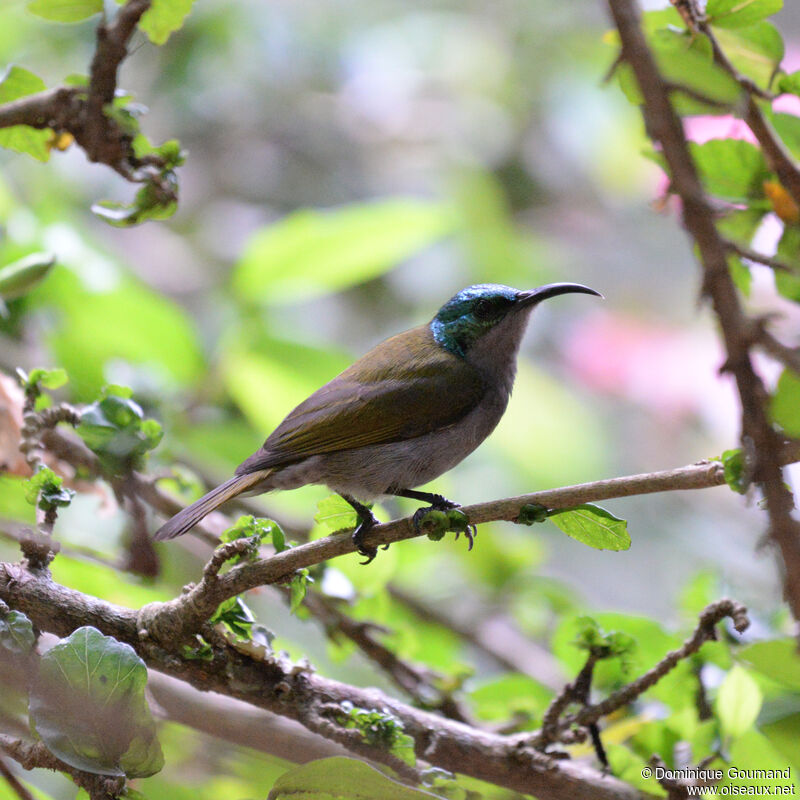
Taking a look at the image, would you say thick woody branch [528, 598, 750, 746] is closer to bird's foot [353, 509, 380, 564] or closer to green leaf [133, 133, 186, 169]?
bird's foot [353, 509, 380, 564]

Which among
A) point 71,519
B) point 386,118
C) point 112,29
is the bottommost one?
point 71,519

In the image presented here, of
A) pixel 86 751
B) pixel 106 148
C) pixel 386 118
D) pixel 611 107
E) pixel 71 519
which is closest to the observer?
pixel 86 751

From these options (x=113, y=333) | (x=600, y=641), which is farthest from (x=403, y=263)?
(x=600, y=641)

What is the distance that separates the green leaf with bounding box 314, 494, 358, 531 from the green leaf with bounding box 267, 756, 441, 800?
490 mm

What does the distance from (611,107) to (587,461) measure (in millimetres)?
2315

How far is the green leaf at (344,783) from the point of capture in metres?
1.39

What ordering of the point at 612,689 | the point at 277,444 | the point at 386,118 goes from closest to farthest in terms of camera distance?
the point at 612,689, the point at 277,444, the point at 386,118

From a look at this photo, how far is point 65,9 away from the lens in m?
1.77

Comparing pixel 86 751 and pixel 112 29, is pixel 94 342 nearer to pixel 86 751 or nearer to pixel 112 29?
pixel 112 29

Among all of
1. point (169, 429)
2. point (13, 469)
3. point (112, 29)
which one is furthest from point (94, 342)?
point (112, 29)

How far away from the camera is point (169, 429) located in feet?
9.17

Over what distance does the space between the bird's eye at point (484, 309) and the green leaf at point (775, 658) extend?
1431 mm

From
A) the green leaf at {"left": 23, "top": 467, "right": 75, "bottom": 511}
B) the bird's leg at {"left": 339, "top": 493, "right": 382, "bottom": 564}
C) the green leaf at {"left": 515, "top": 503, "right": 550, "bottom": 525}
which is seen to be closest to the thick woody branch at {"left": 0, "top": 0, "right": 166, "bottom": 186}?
the green leaf at {"left": 23, "top": 467, "right": 75, "bottom": 511}

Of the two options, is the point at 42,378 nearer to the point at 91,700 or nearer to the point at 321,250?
the point at 91,700
